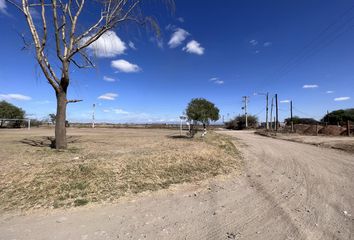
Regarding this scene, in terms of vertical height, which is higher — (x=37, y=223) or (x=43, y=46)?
(x=43, y=46)

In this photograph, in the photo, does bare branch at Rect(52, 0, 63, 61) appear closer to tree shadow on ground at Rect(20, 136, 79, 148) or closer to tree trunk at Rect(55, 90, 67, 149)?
tree trunk at Rect(55, 90, 67, 149)

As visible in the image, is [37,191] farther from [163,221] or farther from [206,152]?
[206,152]

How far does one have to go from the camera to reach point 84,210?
5141 millimetres

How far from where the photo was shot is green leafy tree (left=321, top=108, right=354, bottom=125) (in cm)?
8661

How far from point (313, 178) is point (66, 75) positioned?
9951 millimetres

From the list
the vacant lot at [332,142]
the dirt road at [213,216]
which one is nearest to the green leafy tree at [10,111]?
the vacant lot at [332,142]

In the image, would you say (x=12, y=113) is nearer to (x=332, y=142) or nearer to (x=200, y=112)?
(x=200, y=112)

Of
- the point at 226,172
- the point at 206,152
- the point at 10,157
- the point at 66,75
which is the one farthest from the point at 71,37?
the point at 226,172

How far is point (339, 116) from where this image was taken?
89.3 meters

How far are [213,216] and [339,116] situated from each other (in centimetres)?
A: 9976

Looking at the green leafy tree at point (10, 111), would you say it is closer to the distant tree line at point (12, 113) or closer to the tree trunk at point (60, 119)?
the distant tree line at point (12, 113)

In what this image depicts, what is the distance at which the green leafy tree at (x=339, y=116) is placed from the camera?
86613 millimetres

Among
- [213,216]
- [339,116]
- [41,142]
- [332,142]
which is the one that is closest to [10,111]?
A: [41,142]

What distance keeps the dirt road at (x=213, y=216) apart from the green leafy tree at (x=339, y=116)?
92.7 metres
